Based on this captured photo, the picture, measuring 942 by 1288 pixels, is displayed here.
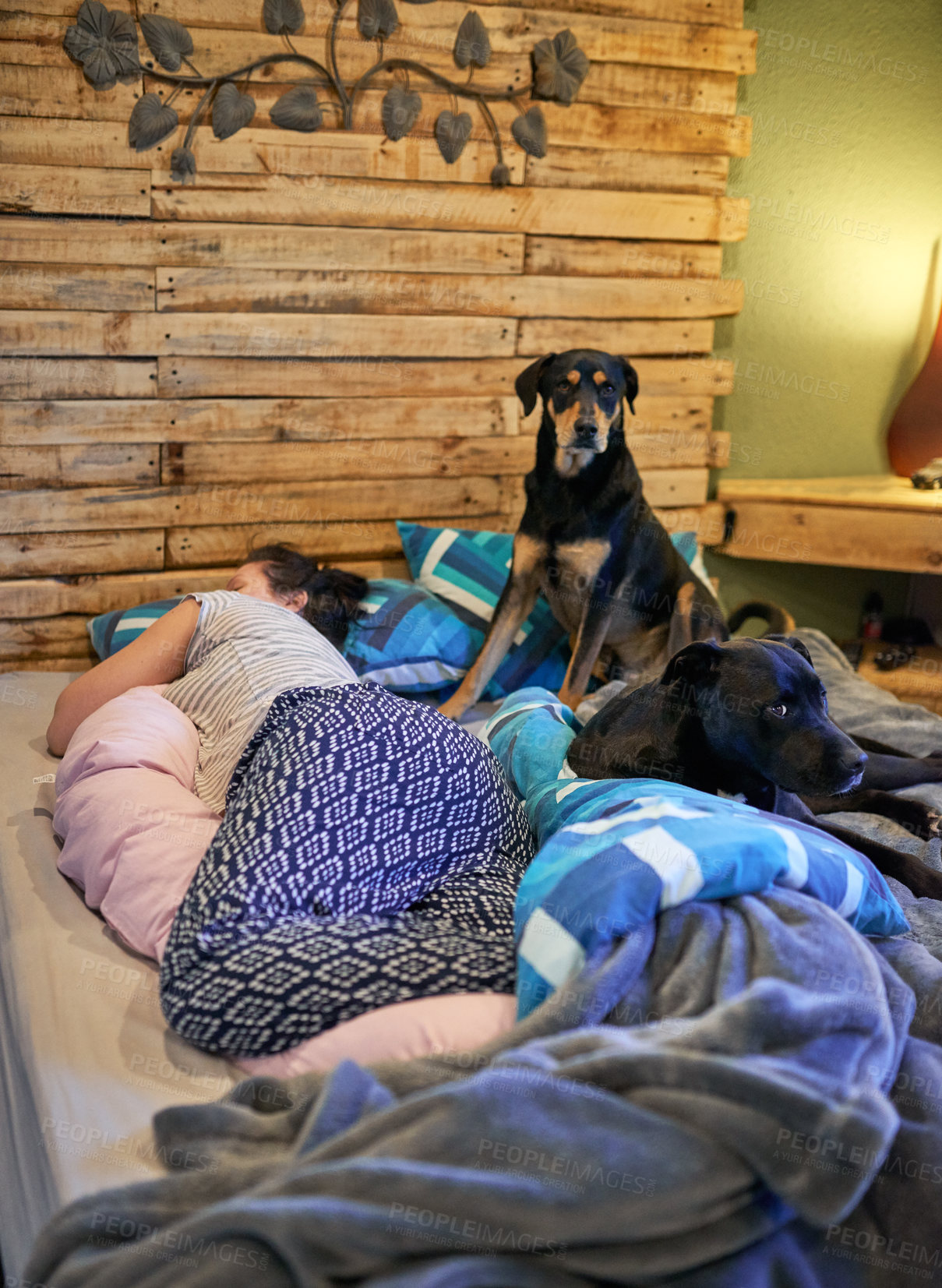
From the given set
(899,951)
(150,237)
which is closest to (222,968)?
(899,951)

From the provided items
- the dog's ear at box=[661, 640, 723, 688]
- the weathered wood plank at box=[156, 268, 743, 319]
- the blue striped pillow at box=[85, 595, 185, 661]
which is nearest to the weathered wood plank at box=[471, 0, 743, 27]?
the weathered wood plank at box=[156, 268, 743, 319]

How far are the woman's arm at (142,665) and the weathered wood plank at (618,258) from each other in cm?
162

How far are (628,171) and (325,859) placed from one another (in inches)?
97.3

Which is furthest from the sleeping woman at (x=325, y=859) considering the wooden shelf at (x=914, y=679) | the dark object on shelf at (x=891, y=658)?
the dark object on shelf at (x=891, y=658)

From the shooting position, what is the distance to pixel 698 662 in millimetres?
1614

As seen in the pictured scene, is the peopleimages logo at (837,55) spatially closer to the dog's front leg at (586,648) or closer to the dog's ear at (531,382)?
the dog's ear at (531,382)

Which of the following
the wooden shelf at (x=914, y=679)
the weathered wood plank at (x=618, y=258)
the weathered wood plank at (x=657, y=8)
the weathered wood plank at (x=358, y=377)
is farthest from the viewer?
the wooden shelf at (x=914, y=679)

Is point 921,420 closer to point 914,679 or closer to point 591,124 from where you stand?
point 914,679

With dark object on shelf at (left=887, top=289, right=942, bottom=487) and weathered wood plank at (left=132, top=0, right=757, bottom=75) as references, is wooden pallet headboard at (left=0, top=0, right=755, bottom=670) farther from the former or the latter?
dark object on shelf at (left=887, top=289, right=942, bottom=487)

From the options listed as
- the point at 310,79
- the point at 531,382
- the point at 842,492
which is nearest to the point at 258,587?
the point at 531,382

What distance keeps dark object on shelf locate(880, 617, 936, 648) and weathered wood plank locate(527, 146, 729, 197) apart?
165 centimetres

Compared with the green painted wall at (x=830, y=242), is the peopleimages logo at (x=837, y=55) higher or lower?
higher

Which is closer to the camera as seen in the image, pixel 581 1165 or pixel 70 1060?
pixel 581 1165

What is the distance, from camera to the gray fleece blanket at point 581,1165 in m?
0.79
